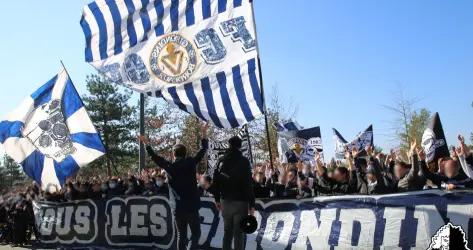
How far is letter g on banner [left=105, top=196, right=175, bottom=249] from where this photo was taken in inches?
426

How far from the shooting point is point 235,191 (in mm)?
6770

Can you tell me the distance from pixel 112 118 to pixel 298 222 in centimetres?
3785

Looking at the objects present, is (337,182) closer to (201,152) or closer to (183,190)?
(201,152)

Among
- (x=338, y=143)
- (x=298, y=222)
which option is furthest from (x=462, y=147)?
(x=338, y=143)

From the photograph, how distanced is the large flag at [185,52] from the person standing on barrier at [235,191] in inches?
124

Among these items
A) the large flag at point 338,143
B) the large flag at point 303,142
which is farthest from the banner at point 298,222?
the large flag at point 338,143

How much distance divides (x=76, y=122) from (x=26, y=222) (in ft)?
13.1

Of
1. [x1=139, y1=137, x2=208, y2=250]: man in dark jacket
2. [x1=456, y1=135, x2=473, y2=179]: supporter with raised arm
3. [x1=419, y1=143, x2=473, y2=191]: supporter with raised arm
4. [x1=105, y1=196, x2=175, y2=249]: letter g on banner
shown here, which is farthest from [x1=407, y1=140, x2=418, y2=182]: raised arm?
[x1=105, y1=196, x2=175, y2=249]: letter g on banner

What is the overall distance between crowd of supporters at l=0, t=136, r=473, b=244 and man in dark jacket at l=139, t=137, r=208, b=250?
34cm

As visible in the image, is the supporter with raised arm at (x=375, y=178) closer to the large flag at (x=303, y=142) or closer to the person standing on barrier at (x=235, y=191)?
the person standing on barrier at (x=235, y=191)

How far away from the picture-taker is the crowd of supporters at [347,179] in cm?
774

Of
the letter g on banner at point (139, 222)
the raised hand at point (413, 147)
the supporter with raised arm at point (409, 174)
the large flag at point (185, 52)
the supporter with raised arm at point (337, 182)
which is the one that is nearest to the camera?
the raised hand at point (413, 147)

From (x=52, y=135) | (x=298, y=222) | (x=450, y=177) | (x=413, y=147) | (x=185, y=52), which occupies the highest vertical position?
Result: (x=185, y=52)

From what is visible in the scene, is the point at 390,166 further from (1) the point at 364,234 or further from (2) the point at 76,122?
(2) the point at 76,122
